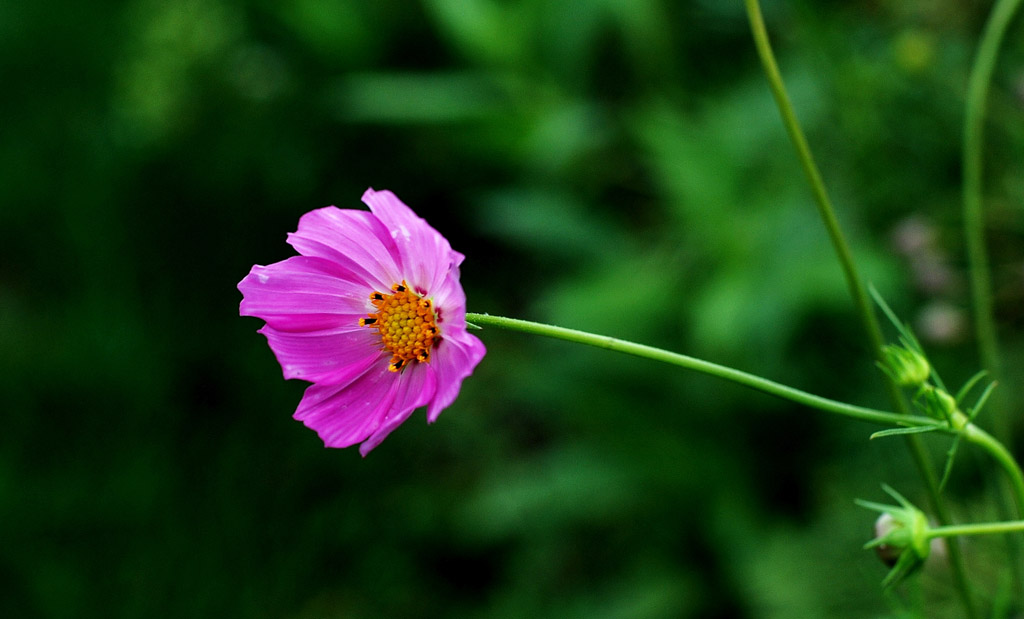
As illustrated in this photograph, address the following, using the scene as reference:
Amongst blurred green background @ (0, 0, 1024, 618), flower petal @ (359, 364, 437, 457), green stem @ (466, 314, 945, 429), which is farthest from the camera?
blurred green background @ (0, 0, 1024, 618)

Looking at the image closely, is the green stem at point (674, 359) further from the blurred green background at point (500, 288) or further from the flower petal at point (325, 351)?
the blurred green background at point (500, 288)

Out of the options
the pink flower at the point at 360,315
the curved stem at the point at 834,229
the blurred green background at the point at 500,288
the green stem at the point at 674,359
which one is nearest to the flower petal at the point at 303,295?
the pink flower at the point at 360,315

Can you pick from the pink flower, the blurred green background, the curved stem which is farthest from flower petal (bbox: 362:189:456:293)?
the blurred green background

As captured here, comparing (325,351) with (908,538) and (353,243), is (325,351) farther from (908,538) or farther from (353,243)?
(908,538)

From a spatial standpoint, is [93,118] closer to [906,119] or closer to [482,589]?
[482,589]

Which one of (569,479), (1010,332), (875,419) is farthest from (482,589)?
(875,419)

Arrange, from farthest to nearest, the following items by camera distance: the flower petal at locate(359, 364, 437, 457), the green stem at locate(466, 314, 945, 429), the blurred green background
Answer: the blurred green background
the flower petal at locate(359, 364, 437, 457)
the green stem at locate(466, 314, 945, 429)

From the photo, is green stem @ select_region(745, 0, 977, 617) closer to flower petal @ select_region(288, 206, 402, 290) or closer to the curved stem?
the curved stem
